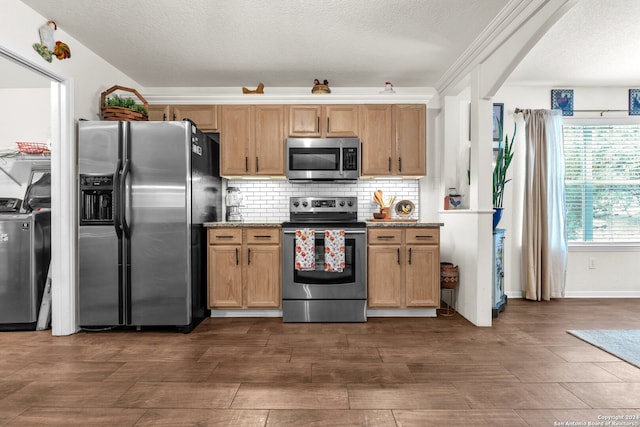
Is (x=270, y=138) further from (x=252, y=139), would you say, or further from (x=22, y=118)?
(x=22, y=118)

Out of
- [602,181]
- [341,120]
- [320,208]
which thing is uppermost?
[341,120]

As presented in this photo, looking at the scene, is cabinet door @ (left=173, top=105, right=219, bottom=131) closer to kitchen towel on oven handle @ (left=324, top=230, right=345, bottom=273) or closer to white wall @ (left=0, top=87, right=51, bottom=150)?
white wall @ (left=0, top=87, right=51, bottom=150)

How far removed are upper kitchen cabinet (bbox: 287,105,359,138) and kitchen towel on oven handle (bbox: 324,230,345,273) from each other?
3.94ft

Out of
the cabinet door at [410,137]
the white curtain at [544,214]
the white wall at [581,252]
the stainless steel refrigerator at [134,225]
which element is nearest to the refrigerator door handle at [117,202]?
the stainless steel refrigerator at [134,225]

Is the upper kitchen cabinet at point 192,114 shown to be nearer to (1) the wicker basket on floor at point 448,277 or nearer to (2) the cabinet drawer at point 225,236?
(2) the cabinet drawer at point 225,236

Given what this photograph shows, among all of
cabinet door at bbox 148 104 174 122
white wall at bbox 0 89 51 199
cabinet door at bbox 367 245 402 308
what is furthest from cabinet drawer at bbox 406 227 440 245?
white wall at bbox 0 89 51 199

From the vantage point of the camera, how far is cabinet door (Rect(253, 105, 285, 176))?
12.9 feet

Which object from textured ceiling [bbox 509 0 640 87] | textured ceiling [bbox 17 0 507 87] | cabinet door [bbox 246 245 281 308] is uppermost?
textured ceiling [bbox 509 0 640 87]

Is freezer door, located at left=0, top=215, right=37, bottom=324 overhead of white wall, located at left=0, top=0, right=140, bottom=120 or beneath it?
beneath

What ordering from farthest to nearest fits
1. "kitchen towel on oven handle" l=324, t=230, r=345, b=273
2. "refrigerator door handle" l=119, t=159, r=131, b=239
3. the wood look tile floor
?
1. "kitchen towel on oven handle" l=324, t=230, r=345, b=273
2. "refrigerator door handle" l=119, t=159, r=131, b=239
3. the wood look tile floor

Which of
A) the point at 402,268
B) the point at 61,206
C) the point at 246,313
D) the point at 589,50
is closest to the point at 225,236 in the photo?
the point at 246,313

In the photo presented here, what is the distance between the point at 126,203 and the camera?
9.90 feet

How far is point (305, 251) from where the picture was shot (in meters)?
3.39

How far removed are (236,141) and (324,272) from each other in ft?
5.77
